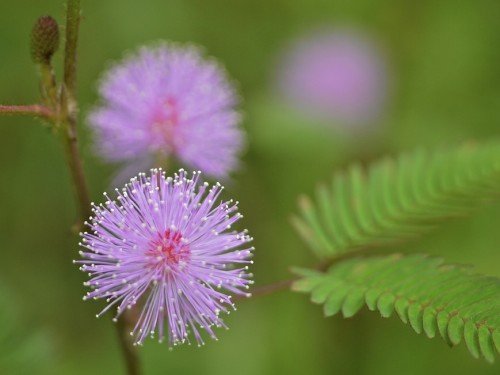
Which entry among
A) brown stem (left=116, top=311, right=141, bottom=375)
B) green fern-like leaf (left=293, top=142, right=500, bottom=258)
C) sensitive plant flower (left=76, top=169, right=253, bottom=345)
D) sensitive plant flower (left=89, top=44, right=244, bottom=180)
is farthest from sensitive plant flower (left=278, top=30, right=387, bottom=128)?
sensitive plant flower (left=76, top=169, right=253, bottom=345)

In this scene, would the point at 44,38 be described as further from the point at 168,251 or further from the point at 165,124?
the point at 165,124

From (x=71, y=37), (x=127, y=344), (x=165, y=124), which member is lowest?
(x=127, y=344)

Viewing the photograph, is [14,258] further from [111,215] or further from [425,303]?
[425,303]

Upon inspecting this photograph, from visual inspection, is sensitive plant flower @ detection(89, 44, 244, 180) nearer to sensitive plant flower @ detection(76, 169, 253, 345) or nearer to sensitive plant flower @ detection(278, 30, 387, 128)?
sensitive plant flower @ detection(76, 169, 253, 345)

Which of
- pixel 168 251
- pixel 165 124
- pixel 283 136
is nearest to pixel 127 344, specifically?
pixel 168 251

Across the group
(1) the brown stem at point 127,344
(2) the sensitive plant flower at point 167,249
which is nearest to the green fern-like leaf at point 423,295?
(2) the sensitive plant flower at point 167,249
